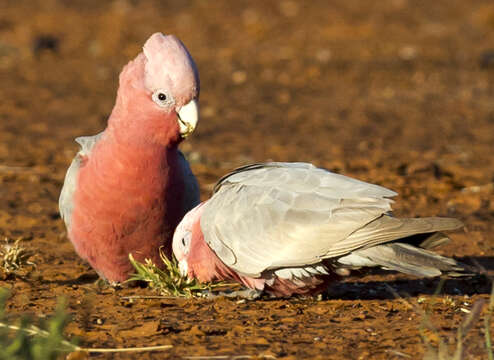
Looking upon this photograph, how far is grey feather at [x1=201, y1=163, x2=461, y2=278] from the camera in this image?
419 cm

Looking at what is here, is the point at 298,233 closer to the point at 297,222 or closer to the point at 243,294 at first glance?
the point at 297,222

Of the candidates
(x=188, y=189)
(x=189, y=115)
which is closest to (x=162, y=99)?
(x=189, y=115)

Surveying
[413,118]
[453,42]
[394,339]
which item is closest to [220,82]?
[413,118]

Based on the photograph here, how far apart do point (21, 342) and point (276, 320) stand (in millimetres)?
1479

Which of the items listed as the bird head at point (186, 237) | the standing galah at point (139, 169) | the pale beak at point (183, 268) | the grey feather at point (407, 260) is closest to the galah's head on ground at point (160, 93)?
the standing galah at point (139, 169)

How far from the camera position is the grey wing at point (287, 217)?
423 centimetres

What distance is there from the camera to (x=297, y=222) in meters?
4.32

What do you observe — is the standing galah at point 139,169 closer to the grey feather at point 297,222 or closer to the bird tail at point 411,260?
the grey feather at point 297,222

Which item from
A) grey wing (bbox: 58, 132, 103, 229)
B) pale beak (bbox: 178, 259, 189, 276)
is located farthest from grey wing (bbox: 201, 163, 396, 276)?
grey wing (bbox: 58, 132, 103, 229)

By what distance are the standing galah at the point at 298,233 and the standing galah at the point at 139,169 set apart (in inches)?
7.5

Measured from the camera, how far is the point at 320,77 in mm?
11820

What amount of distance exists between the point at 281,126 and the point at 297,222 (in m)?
5.42

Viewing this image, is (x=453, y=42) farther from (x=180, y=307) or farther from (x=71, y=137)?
(x=180, y=307)

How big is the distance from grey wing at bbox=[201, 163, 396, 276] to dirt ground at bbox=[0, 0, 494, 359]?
1.08ft
